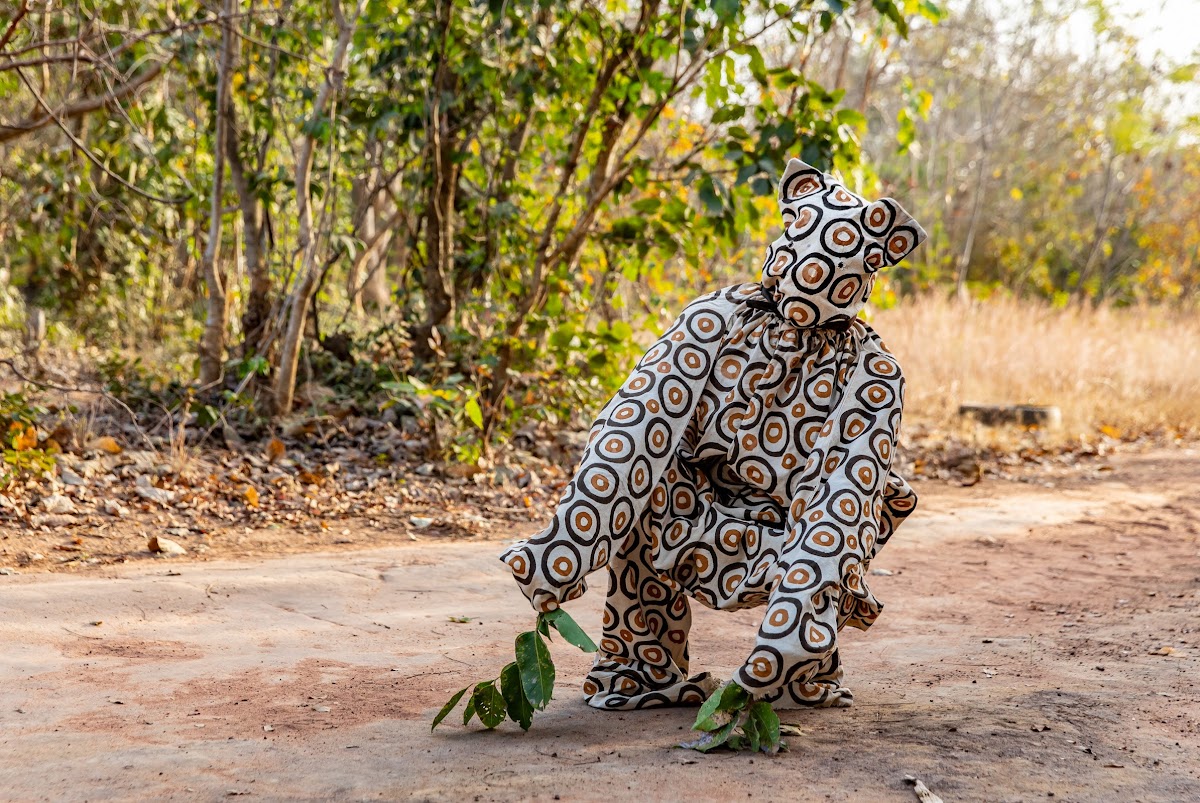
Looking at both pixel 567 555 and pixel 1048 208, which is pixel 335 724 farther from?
pixel 1048 208

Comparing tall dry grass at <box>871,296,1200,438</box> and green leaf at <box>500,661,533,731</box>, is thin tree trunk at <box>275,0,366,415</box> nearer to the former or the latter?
green leaf at <box>500,661,533,731</box>

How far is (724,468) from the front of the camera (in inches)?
114

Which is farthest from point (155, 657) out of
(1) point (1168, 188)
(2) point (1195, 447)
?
(1) point (1168, 188)

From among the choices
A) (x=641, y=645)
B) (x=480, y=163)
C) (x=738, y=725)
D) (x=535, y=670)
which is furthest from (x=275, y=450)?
(x=738, y=725)

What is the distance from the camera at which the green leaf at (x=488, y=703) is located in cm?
Answer: 273

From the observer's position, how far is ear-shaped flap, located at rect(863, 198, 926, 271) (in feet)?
9.00

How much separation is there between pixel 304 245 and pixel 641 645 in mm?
4590

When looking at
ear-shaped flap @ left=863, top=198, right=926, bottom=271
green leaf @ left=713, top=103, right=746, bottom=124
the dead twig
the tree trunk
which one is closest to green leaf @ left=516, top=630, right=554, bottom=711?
the dead twig

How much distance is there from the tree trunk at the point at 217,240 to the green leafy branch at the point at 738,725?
500 centimetres

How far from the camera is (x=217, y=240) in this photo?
22.8ft

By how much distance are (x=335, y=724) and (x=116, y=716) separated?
0.52 meters

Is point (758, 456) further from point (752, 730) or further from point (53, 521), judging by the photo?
point (53, 521)

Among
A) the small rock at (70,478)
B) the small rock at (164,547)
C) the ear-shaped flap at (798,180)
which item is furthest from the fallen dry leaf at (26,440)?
the ear-shaped flap at (798,180)

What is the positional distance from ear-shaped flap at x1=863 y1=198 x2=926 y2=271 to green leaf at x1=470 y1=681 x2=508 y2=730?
53.7 inches
